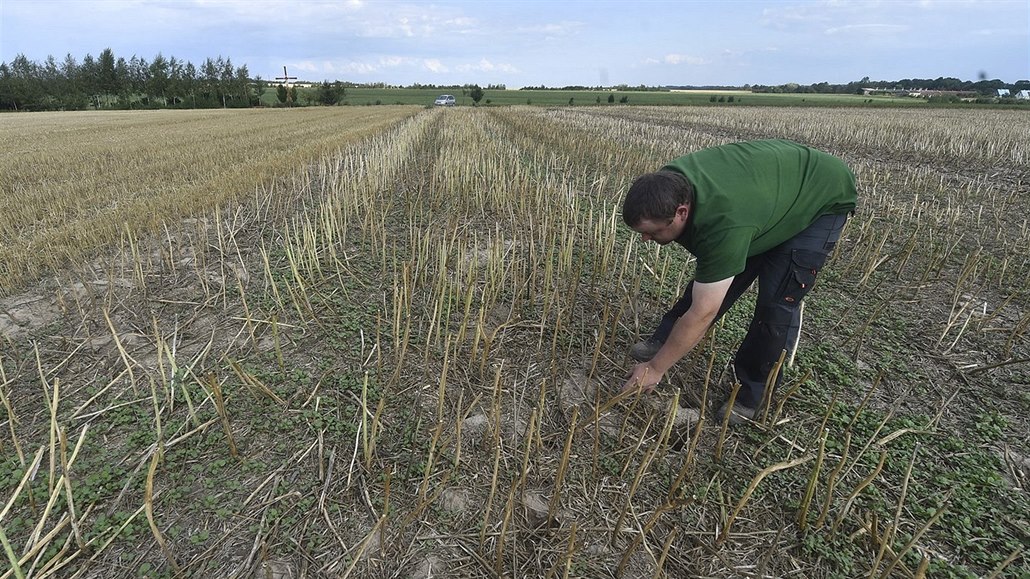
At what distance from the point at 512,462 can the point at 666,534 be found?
2.34 feet

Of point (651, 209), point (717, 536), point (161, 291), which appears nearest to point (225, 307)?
point (161, 291)

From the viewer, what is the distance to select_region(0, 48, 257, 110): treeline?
45.4m

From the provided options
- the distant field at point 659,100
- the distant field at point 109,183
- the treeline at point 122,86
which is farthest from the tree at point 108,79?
the distant field at point 109,183

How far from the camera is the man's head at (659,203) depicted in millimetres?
2072

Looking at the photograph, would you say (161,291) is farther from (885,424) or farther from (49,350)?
(885,424)

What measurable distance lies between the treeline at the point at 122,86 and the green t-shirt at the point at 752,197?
58.0m

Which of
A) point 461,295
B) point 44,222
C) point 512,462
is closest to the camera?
point 512,462

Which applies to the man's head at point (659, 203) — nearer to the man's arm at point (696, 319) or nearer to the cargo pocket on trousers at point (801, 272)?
the man's arm at point (696, 319)

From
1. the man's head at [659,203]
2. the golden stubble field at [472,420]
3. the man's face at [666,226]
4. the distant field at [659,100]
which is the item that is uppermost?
the distant field at [659,100]

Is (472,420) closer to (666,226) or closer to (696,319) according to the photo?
(696,319)

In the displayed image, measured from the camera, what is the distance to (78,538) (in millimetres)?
1763

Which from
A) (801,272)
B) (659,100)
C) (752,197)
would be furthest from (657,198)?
(659,100)

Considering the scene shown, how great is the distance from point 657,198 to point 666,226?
139mm

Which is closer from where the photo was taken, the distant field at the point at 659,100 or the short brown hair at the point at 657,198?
the short brown hair at the point at 657,198
